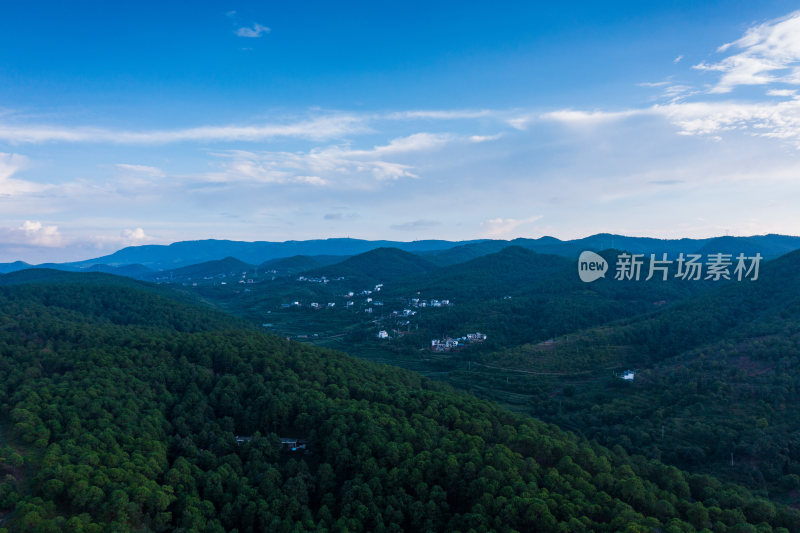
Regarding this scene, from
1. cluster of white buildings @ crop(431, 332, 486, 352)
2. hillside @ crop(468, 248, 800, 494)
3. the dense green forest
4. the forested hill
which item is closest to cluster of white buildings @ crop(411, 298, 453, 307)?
the dense green forest

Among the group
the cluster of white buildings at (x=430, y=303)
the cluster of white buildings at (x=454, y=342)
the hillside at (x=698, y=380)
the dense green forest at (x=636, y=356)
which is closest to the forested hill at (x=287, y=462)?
the hillside at (x=698, y=380)

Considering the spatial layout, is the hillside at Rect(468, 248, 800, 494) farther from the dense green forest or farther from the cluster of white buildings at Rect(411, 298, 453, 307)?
the cluster of white buildings at Rect(411, 298, 453, 307)

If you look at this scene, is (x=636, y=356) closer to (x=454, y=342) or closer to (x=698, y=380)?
(x=698, y=380)

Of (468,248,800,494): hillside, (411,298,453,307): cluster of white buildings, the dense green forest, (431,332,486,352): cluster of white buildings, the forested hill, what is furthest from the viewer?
(411,298,453,307): cluster of white buildings

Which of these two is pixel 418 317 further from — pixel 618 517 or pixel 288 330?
pixel 618 517

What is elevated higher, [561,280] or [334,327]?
[561,280]

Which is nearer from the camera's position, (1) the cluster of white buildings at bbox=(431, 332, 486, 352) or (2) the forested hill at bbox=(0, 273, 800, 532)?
(2) the forested hill at bbox=(0, 273, 800, 532)

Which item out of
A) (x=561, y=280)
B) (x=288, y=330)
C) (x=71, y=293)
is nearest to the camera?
(x=71, y=293)

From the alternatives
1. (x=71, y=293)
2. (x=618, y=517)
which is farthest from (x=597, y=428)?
(x=71, y=293)
